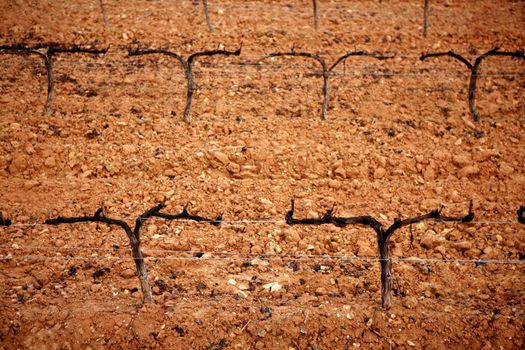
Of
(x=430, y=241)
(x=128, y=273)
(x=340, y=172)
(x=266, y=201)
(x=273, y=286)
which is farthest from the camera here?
(x=340, y=172)

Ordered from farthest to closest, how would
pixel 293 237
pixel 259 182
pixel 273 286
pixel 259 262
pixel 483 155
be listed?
pixel 483 155
pixel 259 182
pixel 293 237
pixel 259 262
pixel 273 286

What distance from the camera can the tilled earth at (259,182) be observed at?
→ 172 inches

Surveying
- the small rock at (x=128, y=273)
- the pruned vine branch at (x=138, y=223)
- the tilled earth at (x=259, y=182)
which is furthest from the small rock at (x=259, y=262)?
the small rock at (x=128, y=273)

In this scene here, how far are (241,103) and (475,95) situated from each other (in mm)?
5307

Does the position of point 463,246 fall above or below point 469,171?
below

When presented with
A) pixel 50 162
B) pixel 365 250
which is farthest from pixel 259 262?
pixel 50 162

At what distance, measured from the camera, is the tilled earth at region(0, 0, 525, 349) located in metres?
4.36

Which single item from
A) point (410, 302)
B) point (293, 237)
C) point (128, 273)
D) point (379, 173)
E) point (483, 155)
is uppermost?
point (483, 155)

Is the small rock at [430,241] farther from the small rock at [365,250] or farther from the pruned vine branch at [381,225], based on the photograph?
the pruned vine branch at [381,225]

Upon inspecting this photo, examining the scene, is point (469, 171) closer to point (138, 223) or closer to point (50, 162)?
point (138, 223)

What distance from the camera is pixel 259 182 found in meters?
6.68

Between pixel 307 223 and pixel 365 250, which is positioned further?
pixel 365 250

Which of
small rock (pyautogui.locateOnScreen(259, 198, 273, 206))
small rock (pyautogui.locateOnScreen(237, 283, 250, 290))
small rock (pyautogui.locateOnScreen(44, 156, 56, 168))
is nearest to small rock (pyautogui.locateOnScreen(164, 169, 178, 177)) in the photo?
small rock (pyautogui.locateOnScreen(259, 198, 273, 206))

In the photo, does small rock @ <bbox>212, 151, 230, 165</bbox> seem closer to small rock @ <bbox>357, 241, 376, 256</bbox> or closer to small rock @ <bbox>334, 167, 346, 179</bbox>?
small rock @ <bbox>334, 167, 346, 179</bbox>
